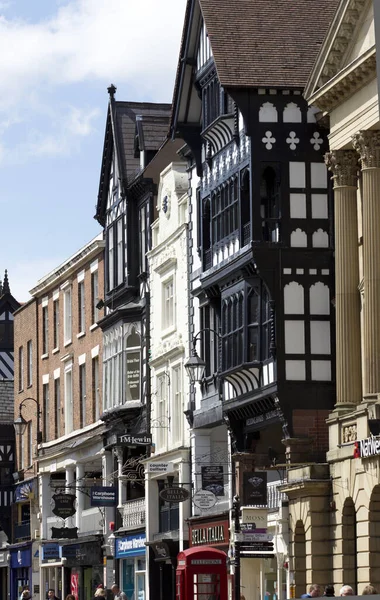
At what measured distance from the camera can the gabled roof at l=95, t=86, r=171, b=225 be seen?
2121 inches

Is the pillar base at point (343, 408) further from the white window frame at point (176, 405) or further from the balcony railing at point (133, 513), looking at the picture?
the balcony railing at point (133, 513)

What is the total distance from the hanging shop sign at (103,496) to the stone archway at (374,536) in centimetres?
2021

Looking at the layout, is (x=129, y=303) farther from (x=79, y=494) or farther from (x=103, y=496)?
(x=79, y=494)

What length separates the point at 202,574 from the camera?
131 ft

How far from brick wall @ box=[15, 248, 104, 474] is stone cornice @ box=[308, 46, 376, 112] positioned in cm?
2222

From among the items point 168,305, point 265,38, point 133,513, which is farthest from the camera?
point 133,513

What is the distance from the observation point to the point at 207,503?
4181cm

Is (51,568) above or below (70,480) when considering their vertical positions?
below

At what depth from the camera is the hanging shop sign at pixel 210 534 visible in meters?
43.1

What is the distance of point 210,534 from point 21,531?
2725 cm

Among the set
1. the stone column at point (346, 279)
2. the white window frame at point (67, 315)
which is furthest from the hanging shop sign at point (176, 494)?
the white window frame at point (67, 315)

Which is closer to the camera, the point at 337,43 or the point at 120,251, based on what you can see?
the point at 337,43

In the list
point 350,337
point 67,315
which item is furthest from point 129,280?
point 350,337

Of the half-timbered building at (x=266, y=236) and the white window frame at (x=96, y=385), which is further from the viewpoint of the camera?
the white window frame at (x=96, y=385)
